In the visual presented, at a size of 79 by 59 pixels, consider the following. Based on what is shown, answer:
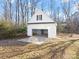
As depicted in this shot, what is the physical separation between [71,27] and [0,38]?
2010 cm

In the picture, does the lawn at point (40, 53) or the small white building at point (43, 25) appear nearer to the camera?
the lawn at point (40, 53)

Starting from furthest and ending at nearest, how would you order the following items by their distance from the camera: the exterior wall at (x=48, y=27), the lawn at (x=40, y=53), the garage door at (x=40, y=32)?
the garage door at (x=40, y=32) → the exterior wall at (x=48, y=27) → the lawn at (x=40, y=53)

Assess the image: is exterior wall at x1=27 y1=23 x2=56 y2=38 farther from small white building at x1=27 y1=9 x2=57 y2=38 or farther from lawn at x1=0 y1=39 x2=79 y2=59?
lawn at x1=0 y1=39 x2=79 y2=59

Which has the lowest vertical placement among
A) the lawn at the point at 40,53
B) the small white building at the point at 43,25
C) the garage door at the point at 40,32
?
the lawn at the point at 40,53

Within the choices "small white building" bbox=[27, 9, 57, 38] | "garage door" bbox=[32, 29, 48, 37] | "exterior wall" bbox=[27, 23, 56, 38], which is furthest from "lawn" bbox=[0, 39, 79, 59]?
"garage door" bbox=[32, 29, 48, 37]

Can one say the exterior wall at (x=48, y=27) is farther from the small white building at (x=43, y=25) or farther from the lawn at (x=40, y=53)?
the lawn at (x=40, y=53)

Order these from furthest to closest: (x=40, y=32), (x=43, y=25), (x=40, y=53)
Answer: (x=40, y=32) < (x=43, y=25) < (x=40, y=53)

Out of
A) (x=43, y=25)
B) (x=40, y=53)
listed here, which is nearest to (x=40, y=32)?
(x=43, y=25)

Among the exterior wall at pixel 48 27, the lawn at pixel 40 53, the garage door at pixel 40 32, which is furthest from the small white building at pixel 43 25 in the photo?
the lawn at pixel 40 53

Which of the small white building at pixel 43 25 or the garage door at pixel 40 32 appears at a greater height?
the small white building at pixel 43 25

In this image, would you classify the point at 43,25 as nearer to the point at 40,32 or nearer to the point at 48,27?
the point at 48,27

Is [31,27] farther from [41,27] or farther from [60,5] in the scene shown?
[60,5]

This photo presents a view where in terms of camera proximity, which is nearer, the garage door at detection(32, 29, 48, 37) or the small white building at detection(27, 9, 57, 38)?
the small white building at detection(27, 9, 57, 38)

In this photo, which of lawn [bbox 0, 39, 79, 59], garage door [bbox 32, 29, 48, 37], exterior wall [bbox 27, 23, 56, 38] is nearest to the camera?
lawn [bbox 0, 39, 79, 59]
